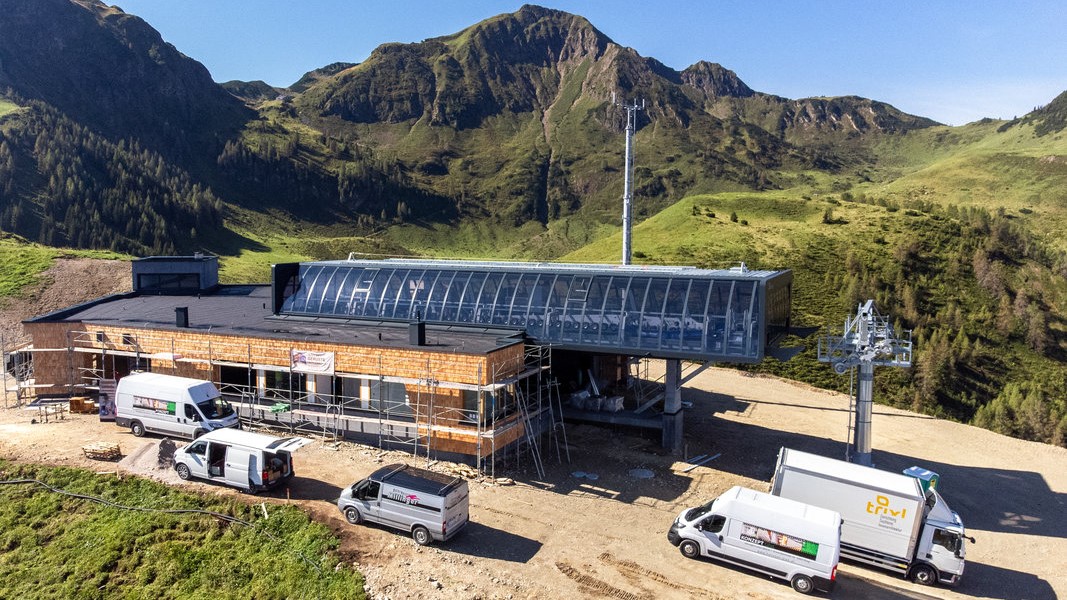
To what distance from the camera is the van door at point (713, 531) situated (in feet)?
64.5

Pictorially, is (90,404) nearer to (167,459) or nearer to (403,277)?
(167,459)

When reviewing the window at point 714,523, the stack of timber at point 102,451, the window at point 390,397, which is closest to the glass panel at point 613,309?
the window at point 390,397

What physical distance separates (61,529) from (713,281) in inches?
1124

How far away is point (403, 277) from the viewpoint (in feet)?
119

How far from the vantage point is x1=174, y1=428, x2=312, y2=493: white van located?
23109 millimetres

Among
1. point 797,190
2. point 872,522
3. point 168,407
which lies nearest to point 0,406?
point 168,407

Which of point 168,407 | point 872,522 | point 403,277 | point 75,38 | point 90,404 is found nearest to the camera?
point 872,522

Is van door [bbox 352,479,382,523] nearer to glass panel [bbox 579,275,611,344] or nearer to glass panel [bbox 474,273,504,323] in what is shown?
glass panel [bbox 579,275,611,344]

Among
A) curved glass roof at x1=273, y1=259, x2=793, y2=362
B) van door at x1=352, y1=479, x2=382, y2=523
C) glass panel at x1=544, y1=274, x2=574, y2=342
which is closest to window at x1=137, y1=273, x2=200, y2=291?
curved glass roof at x1=273, y1=259, x2=793, y2=362

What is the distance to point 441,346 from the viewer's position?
28031 mm

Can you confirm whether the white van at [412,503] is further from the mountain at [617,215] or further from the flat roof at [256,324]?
the mountain at [617,215]

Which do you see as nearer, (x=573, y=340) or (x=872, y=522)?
(x=872, y=522)

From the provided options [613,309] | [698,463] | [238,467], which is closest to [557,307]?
[613,309]

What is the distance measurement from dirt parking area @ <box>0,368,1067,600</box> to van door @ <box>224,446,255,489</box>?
950 mm
